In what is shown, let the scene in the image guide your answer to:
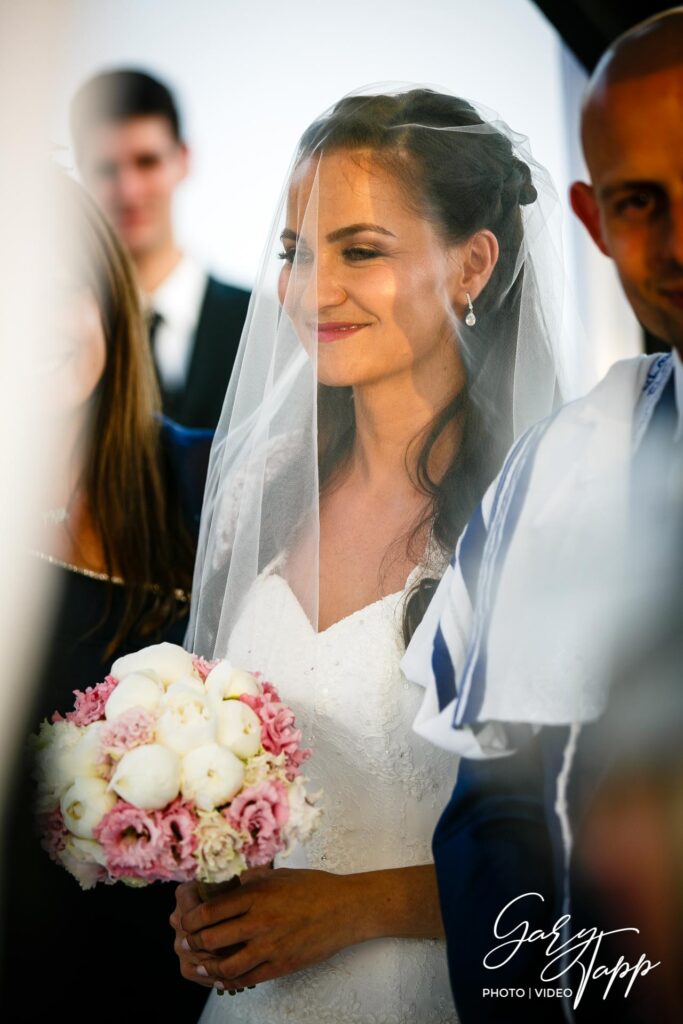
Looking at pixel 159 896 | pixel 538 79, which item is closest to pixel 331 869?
pixel 159 896

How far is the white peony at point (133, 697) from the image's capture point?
1.12 metres

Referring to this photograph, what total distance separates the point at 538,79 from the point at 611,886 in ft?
4.43

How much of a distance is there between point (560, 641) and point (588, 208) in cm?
45

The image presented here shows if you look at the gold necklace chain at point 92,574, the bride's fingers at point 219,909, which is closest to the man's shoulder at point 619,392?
the bride's fingers at point 219,909

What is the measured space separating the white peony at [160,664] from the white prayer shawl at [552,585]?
0.28 m

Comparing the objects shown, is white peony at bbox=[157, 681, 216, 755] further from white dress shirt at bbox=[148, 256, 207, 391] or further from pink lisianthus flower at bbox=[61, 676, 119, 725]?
white dress shirt at bbox=[148, 256, 207, 391]

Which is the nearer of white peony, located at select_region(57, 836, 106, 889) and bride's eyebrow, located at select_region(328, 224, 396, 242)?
white peony, located at select_region(57, 836, 106, 889)

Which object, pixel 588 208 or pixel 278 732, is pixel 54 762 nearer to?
pixel 278 732

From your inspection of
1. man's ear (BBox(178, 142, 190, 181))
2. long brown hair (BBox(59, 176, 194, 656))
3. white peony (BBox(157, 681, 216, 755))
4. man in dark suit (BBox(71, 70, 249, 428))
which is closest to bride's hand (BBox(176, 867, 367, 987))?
white peony (BBox(157, 681, 216, 755))

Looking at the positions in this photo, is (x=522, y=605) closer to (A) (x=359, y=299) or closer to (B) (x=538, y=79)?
(A) (x=359, y=299)

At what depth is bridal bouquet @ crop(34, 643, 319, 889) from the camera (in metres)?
1.06

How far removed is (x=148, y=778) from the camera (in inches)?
41.6

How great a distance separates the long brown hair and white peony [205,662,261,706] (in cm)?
59

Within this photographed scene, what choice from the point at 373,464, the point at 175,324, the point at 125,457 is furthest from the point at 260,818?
the point at 175,324
